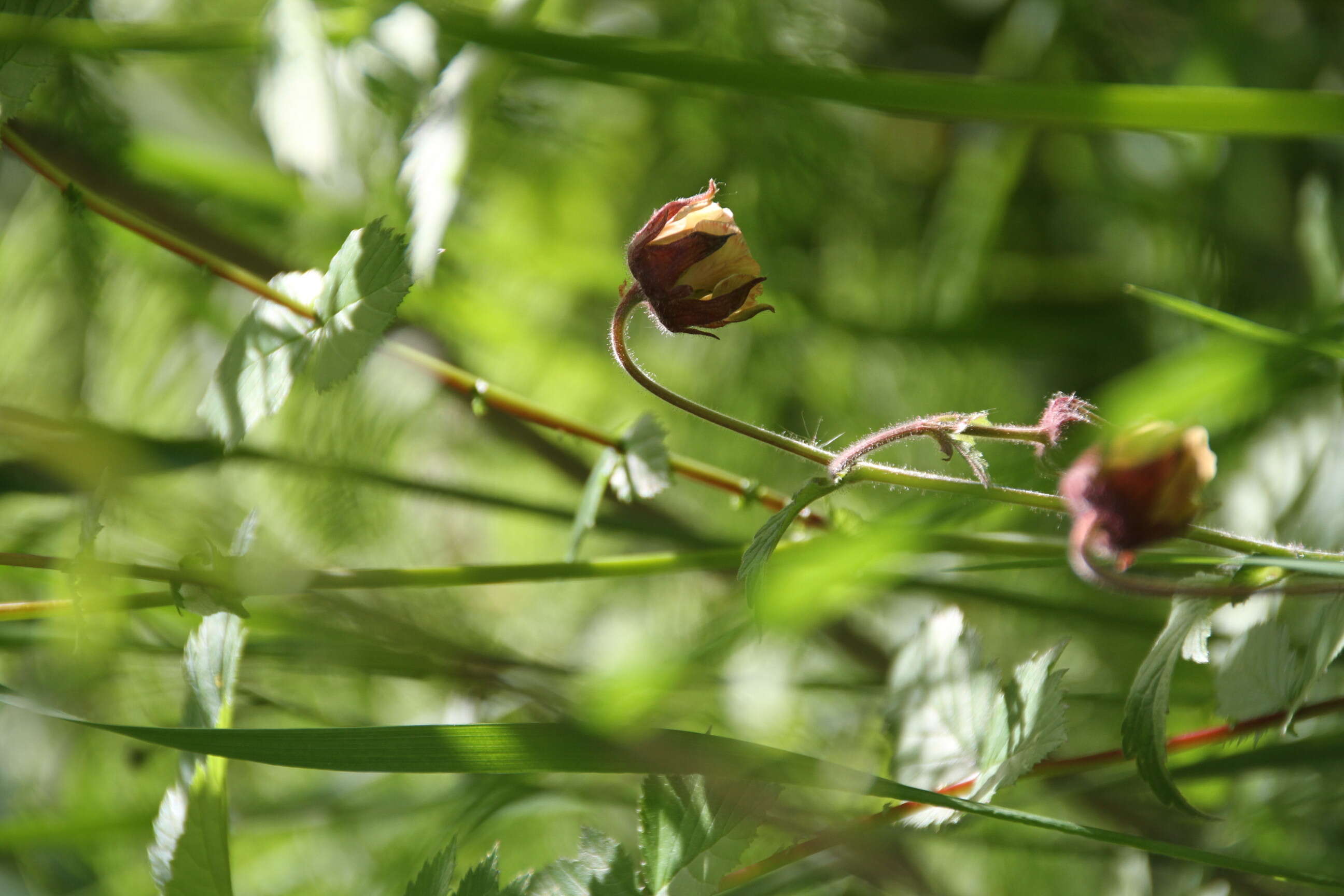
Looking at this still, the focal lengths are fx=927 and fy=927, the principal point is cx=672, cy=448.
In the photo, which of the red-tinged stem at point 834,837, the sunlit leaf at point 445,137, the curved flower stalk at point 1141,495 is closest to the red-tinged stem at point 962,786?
the red-tinged stem at point 834,837

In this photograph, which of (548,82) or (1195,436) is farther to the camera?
(548,82)

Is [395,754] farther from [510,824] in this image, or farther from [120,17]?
[120,17]

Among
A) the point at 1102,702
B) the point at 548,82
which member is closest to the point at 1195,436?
the point at 1102,702

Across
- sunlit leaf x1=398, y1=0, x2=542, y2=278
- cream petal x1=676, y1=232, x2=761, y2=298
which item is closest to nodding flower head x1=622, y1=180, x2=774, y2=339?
cream petal x1=676, y1=232, x2=761, y2=298

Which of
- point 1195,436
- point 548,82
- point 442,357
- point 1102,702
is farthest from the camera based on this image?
point 548,82

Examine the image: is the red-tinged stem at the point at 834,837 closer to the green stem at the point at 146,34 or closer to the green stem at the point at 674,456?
the green stem at the point at 674,456

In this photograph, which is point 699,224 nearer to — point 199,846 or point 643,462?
point 643,462

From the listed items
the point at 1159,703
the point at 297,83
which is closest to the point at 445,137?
the point at 297,83
